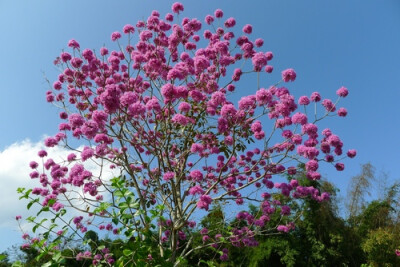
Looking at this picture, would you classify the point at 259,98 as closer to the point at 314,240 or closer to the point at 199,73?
the point at 199,73

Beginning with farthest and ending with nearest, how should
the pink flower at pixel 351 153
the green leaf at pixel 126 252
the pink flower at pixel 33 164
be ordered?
the pink flower at pixel 33 164 → the pink flower at pixel 351 153 → the green leaf at pixel 126 252

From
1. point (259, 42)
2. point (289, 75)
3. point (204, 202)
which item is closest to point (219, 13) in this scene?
point (259, 42)

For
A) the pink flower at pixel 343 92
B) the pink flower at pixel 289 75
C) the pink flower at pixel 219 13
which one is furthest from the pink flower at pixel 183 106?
the pink flower at pixel 219 13

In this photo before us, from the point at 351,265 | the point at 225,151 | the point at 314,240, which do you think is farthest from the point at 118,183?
the point at 351,265

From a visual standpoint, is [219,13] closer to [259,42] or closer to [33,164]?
[259,42]

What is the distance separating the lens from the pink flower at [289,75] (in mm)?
5211

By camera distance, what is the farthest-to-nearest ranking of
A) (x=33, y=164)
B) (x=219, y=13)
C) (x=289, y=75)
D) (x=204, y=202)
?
(x=219, y=13)
(x=33, y=164)
(x=289, y=75)
(x=204, y=202)

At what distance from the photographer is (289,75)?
5.22 metres

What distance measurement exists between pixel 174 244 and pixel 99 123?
89.1 inches

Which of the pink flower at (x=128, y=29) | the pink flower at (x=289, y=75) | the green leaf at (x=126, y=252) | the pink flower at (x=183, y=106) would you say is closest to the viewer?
the green leaf at (x=126, y=252)

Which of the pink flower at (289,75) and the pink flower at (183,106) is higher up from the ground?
the pink flower at (289,75)

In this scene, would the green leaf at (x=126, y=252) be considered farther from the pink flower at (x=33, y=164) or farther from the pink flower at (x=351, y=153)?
the pink flower at (x=33, y=164)

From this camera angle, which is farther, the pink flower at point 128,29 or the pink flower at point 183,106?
the pink flower at point 128,29

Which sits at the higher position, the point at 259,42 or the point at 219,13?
the point at 219,13
